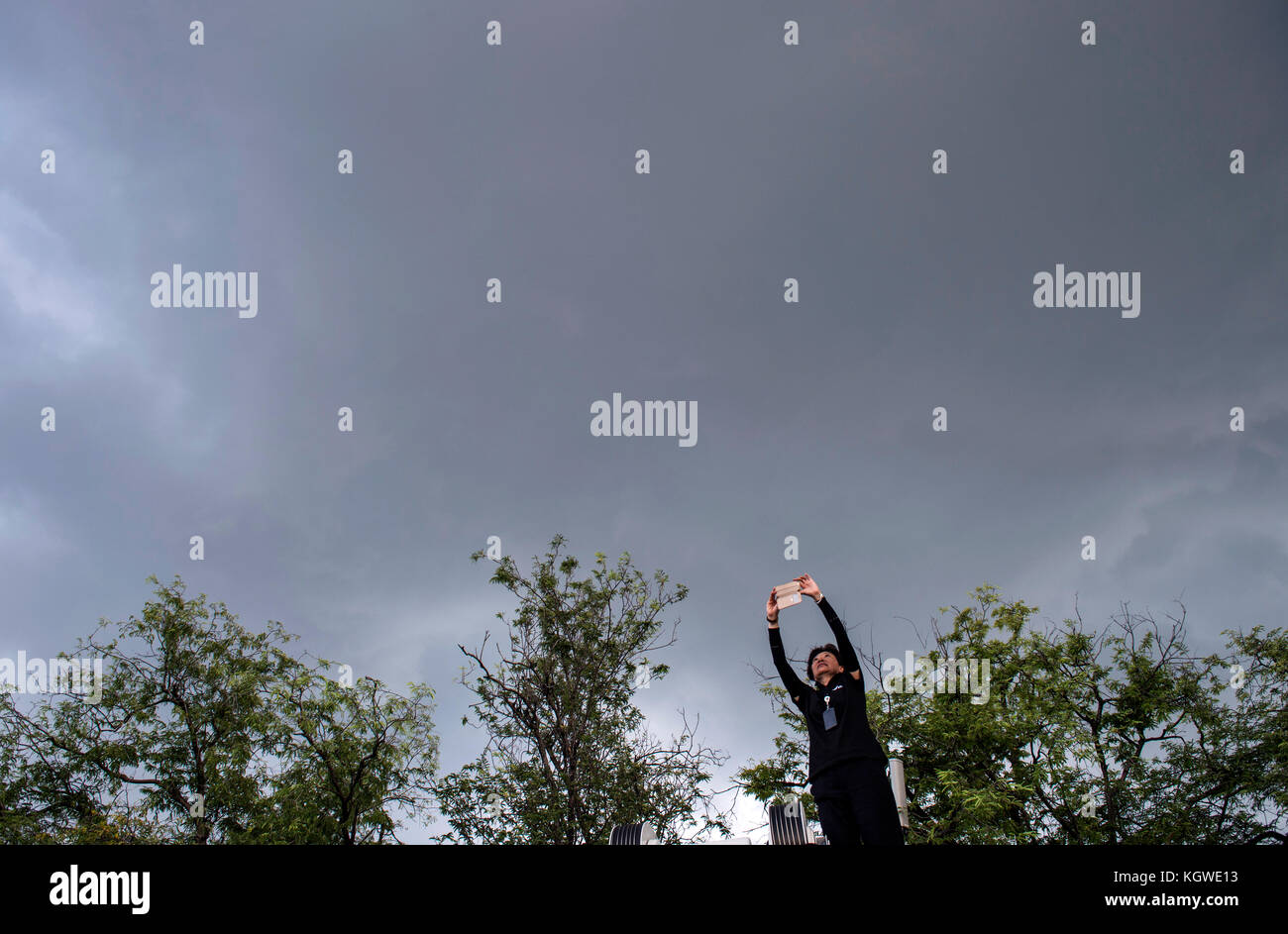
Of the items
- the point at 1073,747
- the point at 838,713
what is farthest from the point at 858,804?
the point at 1073,747

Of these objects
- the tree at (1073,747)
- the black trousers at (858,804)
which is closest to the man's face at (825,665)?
the black trousers at (858,804)

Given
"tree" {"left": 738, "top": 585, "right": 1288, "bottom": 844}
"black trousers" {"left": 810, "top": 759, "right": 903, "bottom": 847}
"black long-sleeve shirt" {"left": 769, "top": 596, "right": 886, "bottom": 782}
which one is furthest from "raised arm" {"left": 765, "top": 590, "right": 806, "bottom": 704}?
"tree" {"left": 738, "top": 585, "right": 1288, "bottom": 844}

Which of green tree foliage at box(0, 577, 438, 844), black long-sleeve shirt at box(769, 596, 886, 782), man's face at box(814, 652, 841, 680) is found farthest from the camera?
green tree foliage at box(0, 577, 438, 844)

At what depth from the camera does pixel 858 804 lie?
4039 mm

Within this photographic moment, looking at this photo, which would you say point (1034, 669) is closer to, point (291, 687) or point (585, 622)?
point (585, 622)

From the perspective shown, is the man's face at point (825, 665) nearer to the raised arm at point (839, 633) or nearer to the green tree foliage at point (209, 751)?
the raised arm at point (839, 633)

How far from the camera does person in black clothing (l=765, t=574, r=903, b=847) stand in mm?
4031

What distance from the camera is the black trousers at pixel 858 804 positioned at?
4.00 metres

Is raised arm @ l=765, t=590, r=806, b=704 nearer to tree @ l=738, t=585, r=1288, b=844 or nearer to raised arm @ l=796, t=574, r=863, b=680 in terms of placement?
raised arm @ l=796, t=574, r=863, b=680

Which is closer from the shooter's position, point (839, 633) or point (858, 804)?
point (858, 804)

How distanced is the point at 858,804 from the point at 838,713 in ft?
1.56

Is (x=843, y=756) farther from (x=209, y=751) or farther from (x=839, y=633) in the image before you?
(x=209, y=751)

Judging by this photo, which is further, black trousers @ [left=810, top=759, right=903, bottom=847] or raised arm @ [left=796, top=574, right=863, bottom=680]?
raised arm @ [left=796, top=574, right=863, bottom=680]
